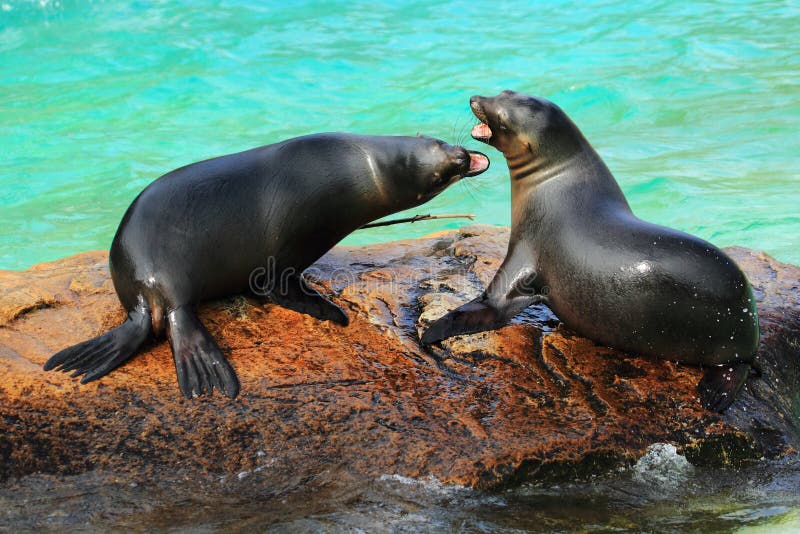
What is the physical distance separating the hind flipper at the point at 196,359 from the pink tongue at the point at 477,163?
1.80 meters

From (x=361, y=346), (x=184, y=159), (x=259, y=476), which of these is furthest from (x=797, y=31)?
(x=259, y=476)

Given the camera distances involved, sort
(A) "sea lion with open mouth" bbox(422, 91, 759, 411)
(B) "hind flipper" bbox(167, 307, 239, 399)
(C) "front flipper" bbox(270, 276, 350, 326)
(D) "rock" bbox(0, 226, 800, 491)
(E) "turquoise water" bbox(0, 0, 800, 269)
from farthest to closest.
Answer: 1. (E) "turquoise water" bbox(0, 0, 800, 269)
2. (C) "front flipper" bbox(270, 276, 350, 326)
3. (A) "sea lion with open mouth" bbox(422, 91, 759, 411)
4. (B) "hind flipper" bbox(167, 307, 239, 399)
5. (D) "rock" bbox(0, 226, 800, 491)

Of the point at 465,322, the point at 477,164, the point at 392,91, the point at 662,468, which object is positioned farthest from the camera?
the point at 392,91

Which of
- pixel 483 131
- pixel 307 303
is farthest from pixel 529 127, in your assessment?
pixel 307 303

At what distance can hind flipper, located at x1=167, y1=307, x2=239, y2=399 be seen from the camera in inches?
162

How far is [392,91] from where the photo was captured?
1338cm

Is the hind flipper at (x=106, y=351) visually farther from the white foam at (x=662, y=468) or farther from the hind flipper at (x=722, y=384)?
the hind flipper at (x=722, y=384)

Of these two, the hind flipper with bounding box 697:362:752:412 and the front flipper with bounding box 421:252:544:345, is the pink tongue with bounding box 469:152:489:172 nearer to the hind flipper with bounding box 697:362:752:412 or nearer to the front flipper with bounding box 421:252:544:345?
the front flipper with bounding box 421:252:544:345

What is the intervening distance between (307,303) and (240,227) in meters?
0.54

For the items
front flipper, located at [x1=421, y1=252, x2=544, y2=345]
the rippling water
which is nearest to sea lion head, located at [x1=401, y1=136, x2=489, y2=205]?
front flipper, located at [x1=421, y1=252, x2=544, y2=345]

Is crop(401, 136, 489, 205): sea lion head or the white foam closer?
the white foam

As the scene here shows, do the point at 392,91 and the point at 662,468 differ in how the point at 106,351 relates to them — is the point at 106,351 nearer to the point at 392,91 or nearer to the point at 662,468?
the point at 662,468

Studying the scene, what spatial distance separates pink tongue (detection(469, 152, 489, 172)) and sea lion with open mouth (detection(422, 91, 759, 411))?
0.42ft

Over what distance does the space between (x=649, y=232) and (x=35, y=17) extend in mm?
14070
